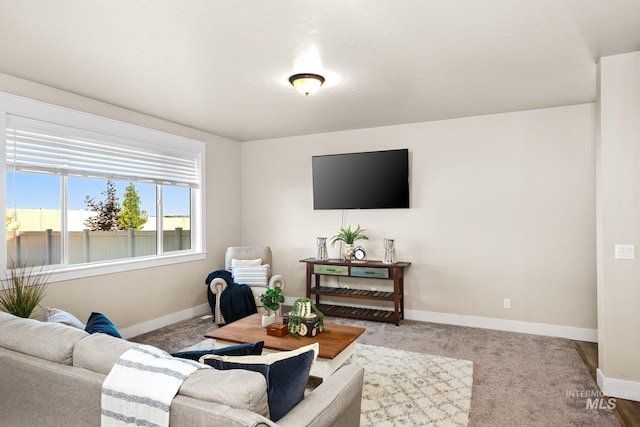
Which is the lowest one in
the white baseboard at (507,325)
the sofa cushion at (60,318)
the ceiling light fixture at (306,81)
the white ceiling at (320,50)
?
the white baseboard at (507,325)

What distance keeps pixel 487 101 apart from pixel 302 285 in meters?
3.46

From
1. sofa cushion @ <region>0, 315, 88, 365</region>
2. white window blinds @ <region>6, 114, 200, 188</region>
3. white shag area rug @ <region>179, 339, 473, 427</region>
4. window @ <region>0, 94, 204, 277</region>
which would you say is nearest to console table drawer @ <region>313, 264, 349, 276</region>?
white shag area rug @ <region>179, 339, 473, 427</region>

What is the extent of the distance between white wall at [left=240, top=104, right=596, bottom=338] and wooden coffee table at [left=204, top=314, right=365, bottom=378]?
2021 millimetres

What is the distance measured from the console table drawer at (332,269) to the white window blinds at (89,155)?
79.7 inches

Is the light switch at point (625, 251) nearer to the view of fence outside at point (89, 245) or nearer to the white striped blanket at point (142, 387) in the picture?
the white striped blanket at point (142, 387)

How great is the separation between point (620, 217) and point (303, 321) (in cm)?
252

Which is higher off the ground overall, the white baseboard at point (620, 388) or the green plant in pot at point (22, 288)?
the green plant in pot at point (22, 288)

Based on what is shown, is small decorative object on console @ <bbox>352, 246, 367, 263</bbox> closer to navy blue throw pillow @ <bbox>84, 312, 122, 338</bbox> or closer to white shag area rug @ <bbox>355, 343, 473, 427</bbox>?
white shag area rug @ <bbox>355, 343, 473, 427</bbox>

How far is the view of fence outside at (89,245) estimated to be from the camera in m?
3.42

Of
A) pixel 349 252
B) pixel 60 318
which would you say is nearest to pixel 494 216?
pixel 349 252

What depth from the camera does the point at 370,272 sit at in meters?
4.83

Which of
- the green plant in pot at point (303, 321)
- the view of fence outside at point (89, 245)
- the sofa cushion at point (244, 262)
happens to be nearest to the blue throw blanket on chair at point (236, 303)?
the sofa cushion at point (244, 262)

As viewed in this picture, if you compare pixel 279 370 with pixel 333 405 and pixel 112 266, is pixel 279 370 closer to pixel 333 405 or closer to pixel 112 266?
pixel 333 405

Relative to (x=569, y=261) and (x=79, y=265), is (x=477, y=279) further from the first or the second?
(x=79, y=265)
